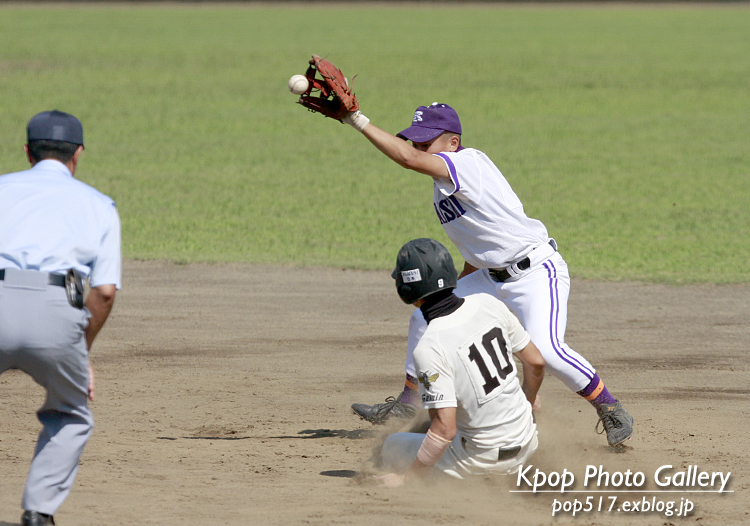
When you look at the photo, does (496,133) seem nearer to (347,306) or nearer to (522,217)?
(347,306)

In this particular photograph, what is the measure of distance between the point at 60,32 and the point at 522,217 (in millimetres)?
34979

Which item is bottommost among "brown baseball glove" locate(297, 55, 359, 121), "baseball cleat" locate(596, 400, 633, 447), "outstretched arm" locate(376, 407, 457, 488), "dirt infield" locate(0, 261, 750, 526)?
"dirt infield" locate(0, 261, 750, 526)

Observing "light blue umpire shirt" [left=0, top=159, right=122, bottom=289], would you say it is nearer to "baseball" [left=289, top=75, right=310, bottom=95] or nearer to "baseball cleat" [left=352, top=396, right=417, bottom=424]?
"baseball" [left=289, top=75, right=310, bottom=95]

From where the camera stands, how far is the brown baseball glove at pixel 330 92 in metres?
5.50

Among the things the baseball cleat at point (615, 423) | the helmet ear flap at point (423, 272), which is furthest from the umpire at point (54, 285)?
the baseball cleat at point (615, 423)

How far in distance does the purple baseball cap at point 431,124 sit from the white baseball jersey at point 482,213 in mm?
189

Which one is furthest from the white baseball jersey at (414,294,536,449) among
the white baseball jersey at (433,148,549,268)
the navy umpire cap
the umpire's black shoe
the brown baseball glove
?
the navy umpire cap

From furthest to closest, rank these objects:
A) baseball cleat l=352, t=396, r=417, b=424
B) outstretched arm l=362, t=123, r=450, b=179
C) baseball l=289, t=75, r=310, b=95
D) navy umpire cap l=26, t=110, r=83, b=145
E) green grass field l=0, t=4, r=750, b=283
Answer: green grass field l=0, t=4, r=750, b=283 < baseball cleat l=352, t=396, r=417, b=424 < baseball l=289, t=75, r=310, b=95 < outstretched arm l=362, t=123, r=450, b=179 < navy umpire cap l=26, t=110, r=83, b=145

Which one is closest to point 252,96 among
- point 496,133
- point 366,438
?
point 496,133

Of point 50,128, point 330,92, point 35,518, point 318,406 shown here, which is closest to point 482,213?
point 330,92

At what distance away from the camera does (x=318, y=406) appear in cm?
652

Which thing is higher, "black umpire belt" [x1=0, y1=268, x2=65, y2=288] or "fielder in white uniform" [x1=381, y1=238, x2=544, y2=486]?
"black umpire belt" [x1=0, y1=268, x2=65, y2=288]

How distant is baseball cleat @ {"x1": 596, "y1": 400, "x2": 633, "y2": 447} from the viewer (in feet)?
18.1

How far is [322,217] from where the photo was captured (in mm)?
12805
